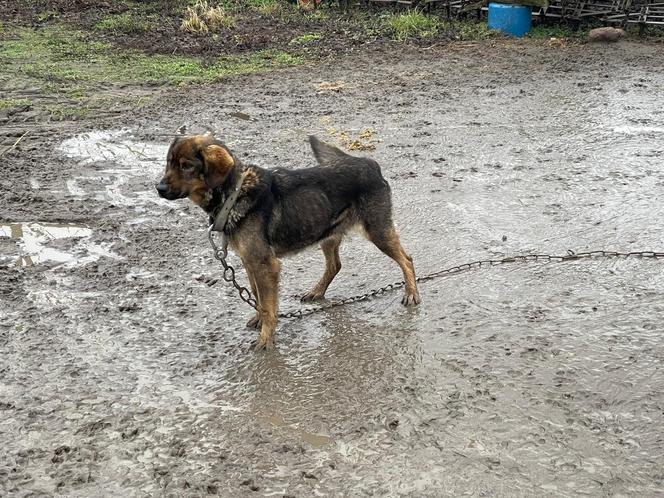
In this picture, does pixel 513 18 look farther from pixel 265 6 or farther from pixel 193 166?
pixel 193 166

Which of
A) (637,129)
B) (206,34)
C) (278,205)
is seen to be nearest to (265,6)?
(206,34)

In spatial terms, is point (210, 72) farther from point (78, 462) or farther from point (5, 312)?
point (78, 462)

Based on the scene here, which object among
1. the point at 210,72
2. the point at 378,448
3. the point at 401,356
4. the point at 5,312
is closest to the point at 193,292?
the point at 5,312

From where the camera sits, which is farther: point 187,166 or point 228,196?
point 228,196

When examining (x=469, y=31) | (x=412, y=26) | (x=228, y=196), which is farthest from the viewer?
(x=412, y=26)

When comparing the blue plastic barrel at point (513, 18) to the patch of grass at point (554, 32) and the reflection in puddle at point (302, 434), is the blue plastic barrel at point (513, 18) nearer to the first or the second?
the patch of grass at point (554, 32)

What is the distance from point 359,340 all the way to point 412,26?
13746 mm

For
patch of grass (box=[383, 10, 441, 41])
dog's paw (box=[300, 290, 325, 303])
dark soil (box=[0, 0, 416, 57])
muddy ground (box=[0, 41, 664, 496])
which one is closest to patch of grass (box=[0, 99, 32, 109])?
muddy ground (box=[0, 41, 664, 496])

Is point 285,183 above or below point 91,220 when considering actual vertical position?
above

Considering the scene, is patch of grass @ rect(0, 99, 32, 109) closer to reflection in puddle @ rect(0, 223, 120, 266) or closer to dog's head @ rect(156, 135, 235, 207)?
reflection in puddle @ rect(0, 223, 120, 266)

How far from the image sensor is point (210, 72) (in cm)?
1448

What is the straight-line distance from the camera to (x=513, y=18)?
1683cm

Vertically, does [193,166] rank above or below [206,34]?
above

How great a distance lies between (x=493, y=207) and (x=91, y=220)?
422 centimetres
